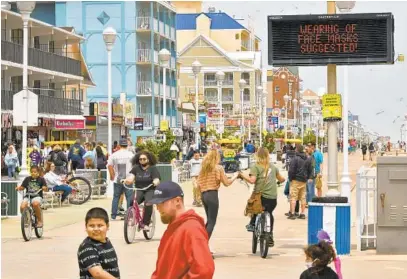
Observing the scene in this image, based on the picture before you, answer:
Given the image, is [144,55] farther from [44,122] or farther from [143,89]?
[44,122]

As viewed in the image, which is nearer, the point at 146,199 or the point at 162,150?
the point at 146,199

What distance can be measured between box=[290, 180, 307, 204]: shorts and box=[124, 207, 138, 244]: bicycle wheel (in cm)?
605

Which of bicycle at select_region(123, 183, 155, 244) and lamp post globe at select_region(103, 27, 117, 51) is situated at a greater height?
lamp post globe at select_region(103, 27, 117, 51)

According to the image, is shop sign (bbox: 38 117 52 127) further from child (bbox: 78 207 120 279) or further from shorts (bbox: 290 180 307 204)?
child (bbox: 78 207 120 279)

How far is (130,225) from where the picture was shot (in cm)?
1859

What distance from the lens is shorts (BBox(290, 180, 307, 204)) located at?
24.2 meters

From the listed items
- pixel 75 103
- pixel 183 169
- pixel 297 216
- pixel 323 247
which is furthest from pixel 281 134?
pixel 323 247

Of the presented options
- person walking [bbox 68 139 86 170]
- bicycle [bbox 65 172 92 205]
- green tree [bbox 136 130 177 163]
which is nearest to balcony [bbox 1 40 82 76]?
person walking [bbox 68 139 86 170]

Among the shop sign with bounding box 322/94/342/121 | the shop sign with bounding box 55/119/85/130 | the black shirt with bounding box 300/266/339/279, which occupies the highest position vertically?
the shop sign with bounding box 55/119/85/130

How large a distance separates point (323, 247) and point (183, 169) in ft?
116

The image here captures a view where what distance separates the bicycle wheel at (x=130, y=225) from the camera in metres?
18.4

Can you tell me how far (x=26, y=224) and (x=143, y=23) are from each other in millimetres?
64944

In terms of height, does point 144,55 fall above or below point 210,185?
above

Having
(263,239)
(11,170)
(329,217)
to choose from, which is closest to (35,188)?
(263,239)
